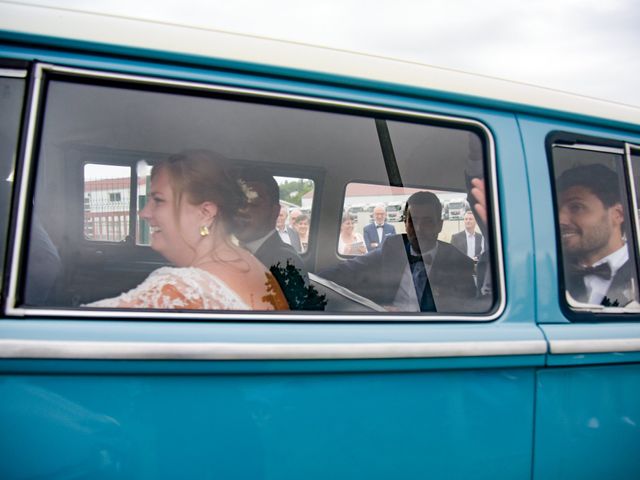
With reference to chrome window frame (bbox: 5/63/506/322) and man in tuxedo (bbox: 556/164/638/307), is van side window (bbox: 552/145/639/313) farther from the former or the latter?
chrome window frame (bbox: 5/63/506/322)

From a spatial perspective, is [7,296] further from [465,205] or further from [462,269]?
[465,205]

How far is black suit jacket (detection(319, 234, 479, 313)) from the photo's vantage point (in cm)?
159

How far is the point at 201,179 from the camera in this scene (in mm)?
1524

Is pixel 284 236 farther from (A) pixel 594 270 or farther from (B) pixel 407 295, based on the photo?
(A) pixel 594 270

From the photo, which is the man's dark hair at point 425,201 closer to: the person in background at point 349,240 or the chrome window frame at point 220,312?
the person in background at point 349,240

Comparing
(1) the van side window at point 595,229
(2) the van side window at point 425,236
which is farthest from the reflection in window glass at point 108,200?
(1) the van side window at point 595,229

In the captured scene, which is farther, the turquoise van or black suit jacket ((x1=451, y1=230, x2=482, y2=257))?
black suit jacket ((x1=451, y1=230, x2=482, y2=257))

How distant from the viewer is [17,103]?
120cm

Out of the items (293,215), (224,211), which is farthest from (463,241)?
(293,215)

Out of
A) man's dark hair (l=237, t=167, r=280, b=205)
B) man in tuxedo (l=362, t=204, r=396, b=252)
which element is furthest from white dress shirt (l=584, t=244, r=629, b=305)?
man's dark hair (l=237, t=167, r=280, b=205)

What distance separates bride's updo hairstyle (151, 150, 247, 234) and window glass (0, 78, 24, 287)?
→ 0.47 m

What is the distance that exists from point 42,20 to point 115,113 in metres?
0.35

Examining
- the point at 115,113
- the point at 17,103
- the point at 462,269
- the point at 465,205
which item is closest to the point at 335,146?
the point at 465,205

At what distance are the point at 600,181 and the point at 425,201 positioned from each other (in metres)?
0.74
